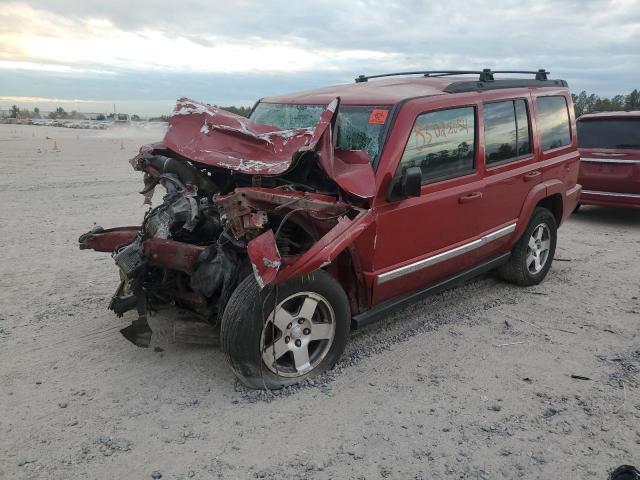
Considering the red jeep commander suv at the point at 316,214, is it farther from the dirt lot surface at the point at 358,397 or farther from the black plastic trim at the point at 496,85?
the dirt lot surface at the point at 358,397

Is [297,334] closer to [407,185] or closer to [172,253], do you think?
[172,253]

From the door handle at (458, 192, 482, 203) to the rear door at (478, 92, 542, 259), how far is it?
13cm

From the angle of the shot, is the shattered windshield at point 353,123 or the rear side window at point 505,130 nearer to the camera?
the shattered windshield at point 353,123

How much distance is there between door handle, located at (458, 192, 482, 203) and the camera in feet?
13.8

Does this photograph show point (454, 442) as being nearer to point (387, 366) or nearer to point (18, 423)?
point (387, 366)

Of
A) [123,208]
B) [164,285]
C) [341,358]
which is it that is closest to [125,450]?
[164,285]

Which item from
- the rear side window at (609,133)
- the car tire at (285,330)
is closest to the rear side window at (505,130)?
the car tire at (285,330)

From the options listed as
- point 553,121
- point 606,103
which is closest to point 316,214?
point 553,121

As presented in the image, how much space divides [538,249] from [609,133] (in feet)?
14.4

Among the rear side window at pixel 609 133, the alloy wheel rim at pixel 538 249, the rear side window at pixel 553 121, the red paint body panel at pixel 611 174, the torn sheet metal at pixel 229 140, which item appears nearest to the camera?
the torn sheet metal at pixel 229 140

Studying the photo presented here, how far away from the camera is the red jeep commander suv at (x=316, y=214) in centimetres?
334

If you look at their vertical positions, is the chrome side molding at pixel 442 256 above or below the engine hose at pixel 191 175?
below

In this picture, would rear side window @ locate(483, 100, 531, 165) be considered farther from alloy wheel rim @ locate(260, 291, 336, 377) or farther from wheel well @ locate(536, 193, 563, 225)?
alloy wheel rim @ locate(260, 291, 336, 377)

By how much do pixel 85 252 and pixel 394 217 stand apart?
13.7 feet
